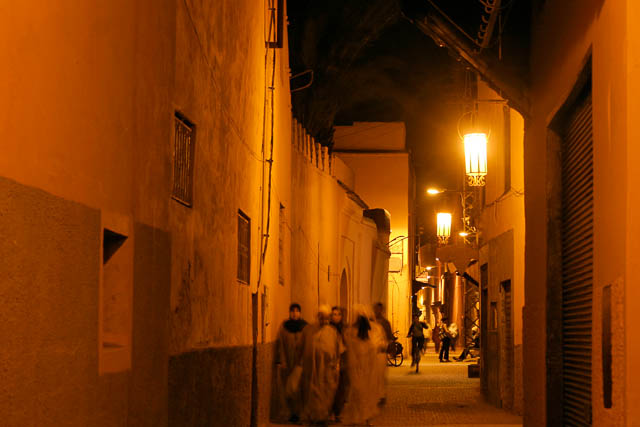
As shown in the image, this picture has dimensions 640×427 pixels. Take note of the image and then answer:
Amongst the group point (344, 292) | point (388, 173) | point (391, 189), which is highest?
point (388, 173)

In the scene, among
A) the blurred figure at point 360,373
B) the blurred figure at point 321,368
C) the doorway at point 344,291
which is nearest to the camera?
the blurred figure at point 321,368

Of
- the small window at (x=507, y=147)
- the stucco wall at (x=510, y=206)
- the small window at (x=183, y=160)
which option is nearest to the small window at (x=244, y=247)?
the small window at (x=183, y=160)

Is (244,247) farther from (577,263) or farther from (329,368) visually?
(577,263)

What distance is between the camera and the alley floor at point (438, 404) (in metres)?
16.7

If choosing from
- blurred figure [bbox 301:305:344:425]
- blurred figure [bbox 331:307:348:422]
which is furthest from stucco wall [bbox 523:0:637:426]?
blurred figure [bbox 331:307:348:422]

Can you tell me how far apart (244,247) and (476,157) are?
23.4ft

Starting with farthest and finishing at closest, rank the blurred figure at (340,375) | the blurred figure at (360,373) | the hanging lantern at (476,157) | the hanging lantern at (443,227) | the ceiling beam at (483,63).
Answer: the hanging lantern at (443,227) < the hanging lantern at (476,157) < the blurred figure at (340,375) < the blurred figure at (360,373) < the ceiling beam at (483,63)

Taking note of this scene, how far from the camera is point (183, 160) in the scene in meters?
9.11

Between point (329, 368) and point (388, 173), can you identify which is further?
point (388, 173)

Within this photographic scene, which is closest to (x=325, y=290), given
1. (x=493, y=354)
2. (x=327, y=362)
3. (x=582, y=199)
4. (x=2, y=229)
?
(x=493, y=354)

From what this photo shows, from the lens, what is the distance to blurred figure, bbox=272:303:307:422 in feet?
53.9

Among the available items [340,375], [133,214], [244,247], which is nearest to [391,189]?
[340,375]

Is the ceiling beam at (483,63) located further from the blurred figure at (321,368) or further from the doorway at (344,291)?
the doorway at (344,291)

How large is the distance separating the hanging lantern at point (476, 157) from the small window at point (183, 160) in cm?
1048
